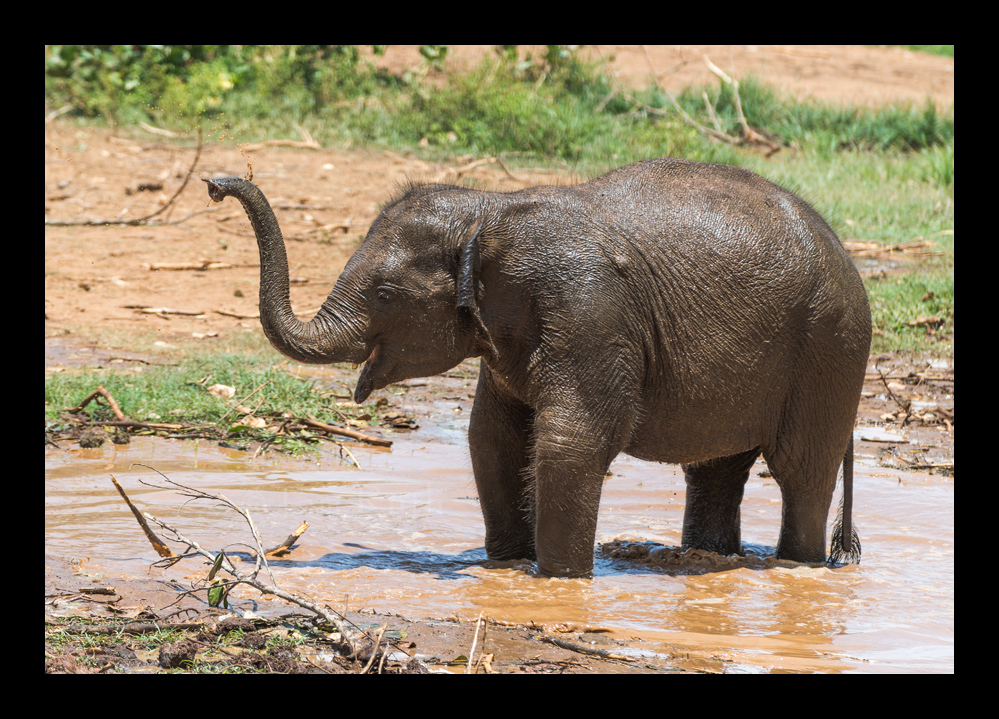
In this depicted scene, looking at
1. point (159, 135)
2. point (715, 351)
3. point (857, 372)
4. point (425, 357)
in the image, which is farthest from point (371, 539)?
point (159, 135)

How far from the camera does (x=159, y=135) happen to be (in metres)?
14.3

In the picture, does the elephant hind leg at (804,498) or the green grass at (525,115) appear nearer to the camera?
the elephant hind leg at (804,498)

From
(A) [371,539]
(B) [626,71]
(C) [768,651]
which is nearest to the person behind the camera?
(C) [768,651]

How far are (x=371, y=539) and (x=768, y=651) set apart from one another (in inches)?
85.6

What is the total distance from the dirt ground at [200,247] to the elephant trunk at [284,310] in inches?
116

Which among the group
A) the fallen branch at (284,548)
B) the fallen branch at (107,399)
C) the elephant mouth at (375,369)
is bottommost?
the fallen branch at (284,548)

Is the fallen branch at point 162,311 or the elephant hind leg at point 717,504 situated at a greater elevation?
the fallen branch at point 162,311

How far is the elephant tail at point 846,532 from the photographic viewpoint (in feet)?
20.0

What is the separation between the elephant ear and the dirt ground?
2.83m

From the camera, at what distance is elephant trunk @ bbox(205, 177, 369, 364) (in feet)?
15.6

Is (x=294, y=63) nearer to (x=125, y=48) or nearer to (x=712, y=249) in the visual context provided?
(x=125, y=48)

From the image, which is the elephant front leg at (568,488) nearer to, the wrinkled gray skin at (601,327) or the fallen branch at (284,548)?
the wrinkled gray skin at (601,327)

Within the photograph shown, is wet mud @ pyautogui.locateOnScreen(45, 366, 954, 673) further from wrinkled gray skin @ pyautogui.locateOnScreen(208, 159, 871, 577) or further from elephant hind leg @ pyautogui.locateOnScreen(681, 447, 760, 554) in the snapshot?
wrinkled gray skin @ pyautogui.locateOnScreen(208, 159, 871, 577)

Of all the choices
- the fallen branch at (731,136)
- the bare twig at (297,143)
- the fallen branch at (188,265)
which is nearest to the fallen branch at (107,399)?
the fallen branch at (188,265)
